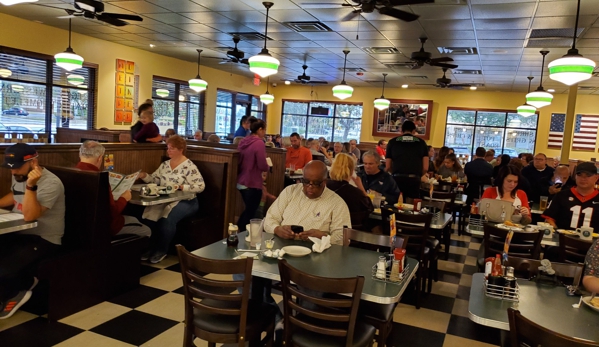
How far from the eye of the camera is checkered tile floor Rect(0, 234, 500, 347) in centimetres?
315

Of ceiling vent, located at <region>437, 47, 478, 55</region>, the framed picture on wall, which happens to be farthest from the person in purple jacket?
the framed picture on wall

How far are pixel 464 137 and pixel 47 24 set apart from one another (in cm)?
1208

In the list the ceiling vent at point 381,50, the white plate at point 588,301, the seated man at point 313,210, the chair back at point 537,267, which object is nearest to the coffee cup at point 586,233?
the chair back at point 537,267

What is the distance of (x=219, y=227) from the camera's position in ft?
18.2

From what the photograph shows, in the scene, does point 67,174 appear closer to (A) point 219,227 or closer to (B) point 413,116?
(A) point 219,227

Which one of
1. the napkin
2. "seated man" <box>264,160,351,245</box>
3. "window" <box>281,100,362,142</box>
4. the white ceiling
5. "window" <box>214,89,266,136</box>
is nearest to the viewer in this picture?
the napkin

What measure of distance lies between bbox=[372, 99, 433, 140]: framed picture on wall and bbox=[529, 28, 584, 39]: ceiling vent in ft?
25.5

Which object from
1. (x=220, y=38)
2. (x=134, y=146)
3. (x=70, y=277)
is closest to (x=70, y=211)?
(x=70, y=277)

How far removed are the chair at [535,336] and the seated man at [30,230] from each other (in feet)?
10.5

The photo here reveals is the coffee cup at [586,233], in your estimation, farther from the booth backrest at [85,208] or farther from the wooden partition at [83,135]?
the wooden partition at [83,135]

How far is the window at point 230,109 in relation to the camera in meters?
14.0

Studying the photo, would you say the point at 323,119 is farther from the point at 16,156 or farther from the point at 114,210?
the point at 16,156

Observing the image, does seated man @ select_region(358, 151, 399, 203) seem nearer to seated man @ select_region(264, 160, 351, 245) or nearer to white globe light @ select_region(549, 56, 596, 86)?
seated man @ select_region(264, 160, 351, 245)

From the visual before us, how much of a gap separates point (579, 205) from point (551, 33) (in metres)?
3.37
